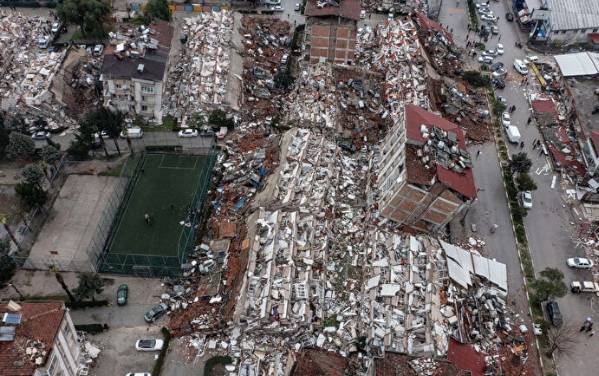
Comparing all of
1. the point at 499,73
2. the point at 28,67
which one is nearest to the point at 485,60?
the point at 499,73

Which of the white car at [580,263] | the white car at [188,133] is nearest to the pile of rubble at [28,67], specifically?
the white car at [188,133]

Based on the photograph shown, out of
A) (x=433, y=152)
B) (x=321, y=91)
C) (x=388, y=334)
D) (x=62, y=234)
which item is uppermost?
(x=433, y=152)

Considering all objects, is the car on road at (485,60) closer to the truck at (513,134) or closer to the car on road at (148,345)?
the truck at (513,134)

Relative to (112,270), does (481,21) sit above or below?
above

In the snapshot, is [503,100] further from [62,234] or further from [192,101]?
[62,234]

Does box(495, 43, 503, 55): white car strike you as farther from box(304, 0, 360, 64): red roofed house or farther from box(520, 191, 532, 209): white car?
box(520, 191, 532, 209): white car

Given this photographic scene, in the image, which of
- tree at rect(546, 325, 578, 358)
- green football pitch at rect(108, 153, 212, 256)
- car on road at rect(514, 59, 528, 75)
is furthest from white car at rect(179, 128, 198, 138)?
car on road at rect(514, 59, 528, 75)

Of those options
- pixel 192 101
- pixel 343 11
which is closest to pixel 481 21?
pixel 343 11
